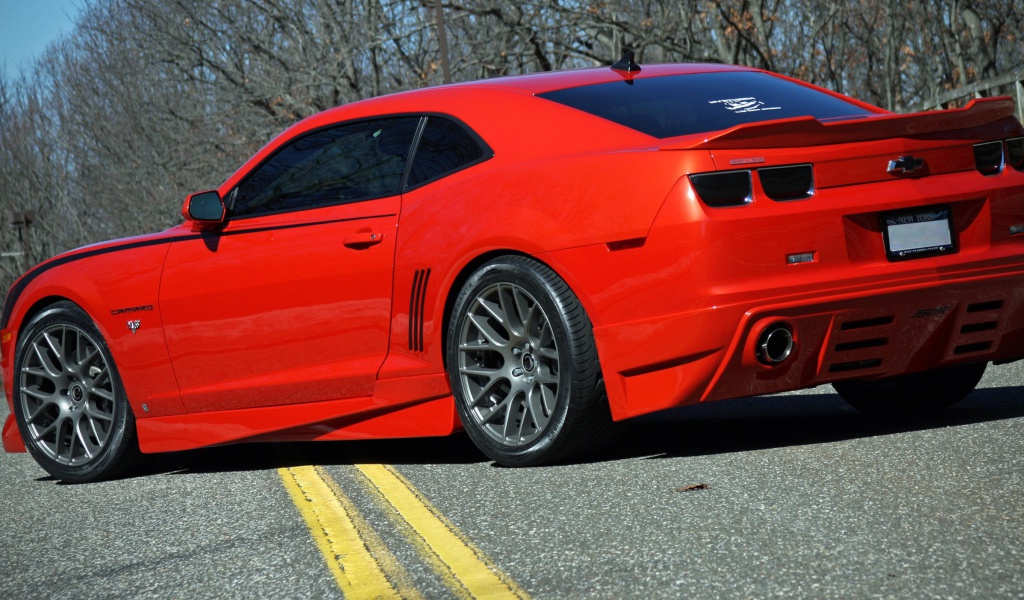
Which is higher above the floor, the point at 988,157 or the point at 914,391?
the point at 988,157

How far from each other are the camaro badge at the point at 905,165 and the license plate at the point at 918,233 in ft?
0.47

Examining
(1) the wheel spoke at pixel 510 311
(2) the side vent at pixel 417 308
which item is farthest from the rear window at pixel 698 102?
(2) the side vent at pixel 417 308

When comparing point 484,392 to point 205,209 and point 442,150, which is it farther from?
point 205,209

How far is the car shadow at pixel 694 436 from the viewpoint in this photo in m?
5.30

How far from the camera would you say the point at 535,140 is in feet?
16.8

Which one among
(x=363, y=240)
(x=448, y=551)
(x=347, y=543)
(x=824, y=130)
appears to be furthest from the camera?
(x=363, y=240)

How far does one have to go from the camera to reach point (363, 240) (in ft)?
18.0

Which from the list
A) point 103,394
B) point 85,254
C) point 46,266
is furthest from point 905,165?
point 46,266

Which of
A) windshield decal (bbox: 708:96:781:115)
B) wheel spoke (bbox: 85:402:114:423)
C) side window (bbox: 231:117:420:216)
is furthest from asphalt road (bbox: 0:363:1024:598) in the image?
windshield decal (bbox: 708:96:781:115)

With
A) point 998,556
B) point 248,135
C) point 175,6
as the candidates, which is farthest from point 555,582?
point 175,6

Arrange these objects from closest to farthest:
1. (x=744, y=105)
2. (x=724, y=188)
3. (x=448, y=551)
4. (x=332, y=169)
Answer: (x=448, y=551) → (x=724, y=188) → (x=744, y=105) → (x=332, y=169)

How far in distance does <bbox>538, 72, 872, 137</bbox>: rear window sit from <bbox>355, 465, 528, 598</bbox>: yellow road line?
158 cm

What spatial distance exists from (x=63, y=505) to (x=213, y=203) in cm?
147

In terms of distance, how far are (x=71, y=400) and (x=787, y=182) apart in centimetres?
380
